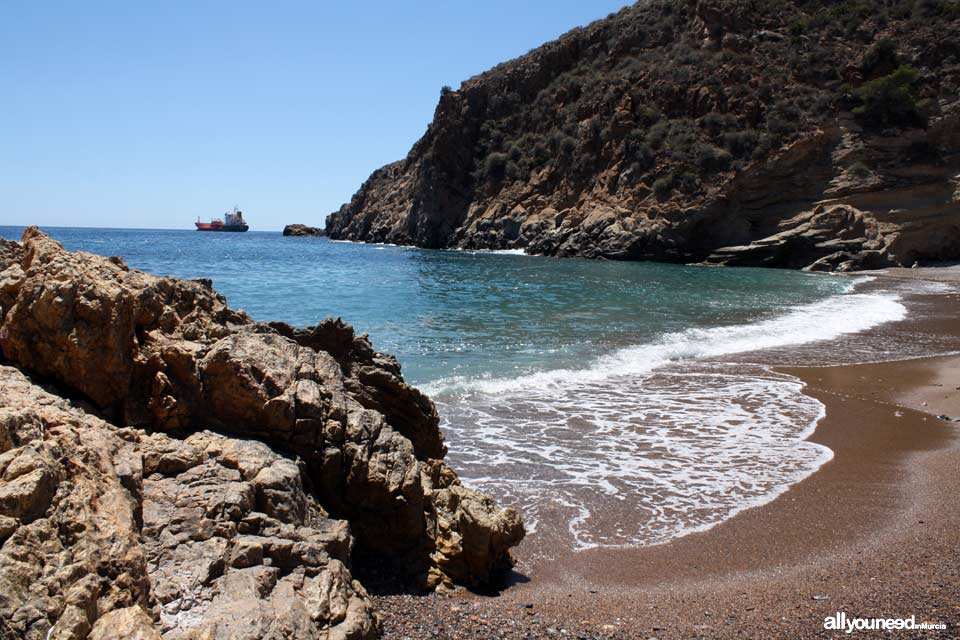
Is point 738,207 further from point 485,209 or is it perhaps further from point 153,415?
point 153,415

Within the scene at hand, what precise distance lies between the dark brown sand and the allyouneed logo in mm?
47

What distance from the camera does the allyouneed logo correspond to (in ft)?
11.5

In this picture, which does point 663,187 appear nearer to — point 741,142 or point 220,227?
point 741,142

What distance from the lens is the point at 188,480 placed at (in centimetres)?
325

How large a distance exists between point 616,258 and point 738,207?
7.92 metres

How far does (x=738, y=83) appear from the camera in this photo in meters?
45.1

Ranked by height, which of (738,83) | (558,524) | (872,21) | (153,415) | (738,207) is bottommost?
(558,524)

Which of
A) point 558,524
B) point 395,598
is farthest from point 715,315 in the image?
point 395,598

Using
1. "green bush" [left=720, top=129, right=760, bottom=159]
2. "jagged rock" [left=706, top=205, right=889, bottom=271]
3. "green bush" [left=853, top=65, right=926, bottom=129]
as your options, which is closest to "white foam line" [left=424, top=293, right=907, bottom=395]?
"jagged rock" [left=706, top=205, right=889, bottom=271]

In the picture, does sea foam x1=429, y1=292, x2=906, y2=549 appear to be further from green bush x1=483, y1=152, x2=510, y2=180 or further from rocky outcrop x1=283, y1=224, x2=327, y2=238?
rocky outcrop x1=283, y1=224, x2=327, y2=238

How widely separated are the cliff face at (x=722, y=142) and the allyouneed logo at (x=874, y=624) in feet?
121

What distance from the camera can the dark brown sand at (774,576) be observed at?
11.8ft

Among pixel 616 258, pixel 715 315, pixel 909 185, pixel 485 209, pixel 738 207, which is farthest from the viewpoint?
pixel 485 209

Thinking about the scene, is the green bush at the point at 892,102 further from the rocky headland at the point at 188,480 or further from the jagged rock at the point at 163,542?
the jagged rock at the point at 163,542
